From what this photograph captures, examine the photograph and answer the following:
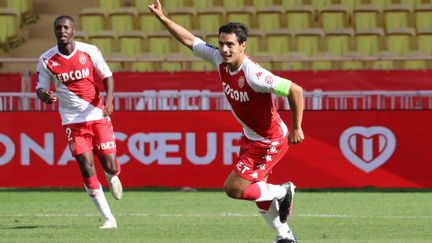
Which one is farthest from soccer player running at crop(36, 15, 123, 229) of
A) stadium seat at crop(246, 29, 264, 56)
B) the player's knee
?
stadium seat at crop(246, 29, 264, 56)

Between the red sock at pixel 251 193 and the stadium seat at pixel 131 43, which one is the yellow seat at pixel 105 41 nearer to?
the stadium seat at pixel 131 43

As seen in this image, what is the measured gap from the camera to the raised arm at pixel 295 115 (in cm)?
948

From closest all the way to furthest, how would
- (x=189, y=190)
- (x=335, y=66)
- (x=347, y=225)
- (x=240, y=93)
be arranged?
(x=240, y=93)
(x=347, y=225)
(x=189, y=190)
(x=335, y=66)

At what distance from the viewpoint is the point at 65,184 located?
18344mm

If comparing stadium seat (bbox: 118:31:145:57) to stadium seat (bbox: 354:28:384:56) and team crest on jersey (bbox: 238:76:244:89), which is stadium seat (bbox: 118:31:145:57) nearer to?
stadium seat (bbox: 354:28:384:56)

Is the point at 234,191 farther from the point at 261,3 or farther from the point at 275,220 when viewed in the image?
the point at 261,3

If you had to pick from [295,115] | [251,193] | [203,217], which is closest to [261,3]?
[203,217]

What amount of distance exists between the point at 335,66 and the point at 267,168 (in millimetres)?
11518

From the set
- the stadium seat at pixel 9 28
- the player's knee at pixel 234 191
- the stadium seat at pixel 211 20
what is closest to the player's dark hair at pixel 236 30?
the player's knee at pixel 234 191

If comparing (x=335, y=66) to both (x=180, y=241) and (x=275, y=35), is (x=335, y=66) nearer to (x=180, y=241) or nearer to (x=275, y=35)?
(x=275, y=35)

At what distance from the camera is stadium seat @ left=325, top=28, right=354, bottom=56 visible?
23297mm

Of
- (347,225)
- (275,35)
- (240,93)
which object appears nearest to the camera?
(240,93)

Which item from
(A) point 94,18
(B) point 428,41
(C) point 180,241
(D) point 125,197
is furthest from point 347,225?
(A) point 94,18

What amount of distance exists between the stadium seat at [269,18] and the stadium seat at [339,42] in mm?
1240
